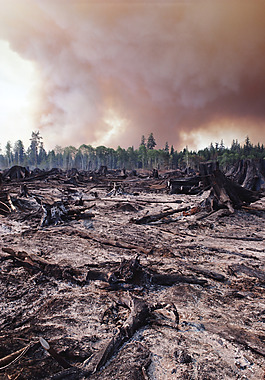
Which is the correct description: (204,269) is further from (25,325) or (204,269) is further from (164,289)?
(25,325)

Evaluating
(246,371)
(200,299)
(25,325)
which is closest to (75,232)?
(25,325)

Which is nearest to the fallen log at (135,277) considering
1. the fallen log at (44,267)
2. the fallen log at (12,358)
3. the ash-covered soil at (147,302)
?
the ash-covered soil at (147,302)

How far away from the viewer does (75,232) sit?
519cm

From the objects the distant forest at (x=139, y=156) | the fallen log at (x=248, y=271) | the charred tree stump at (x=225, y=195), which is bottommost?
the fallen log at (x=248, y=271)

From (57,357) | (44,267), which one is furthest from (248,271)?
(44,267)

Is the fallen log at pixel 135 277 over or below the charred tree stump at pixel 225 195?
below

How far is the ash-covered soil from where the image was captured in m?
1.51

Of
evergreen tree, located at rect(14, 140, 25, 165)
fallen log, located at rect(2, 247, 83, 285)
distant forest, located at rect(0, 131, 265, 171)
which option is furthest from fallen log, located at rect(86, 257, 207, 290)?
evergreen tree, located at rect(14, 140, 25, 165)

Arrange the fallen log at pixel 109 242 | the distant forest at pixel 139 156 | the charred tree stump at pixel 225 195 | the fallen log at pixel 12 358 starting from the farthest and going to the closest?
the distant forest at pixel 139 156, the charred tree stump at pixel 225 195, the fallen log at pixel 109 242, the fallen log at pixel 12 358

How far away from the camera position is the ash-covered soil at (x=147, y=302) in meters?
1.51

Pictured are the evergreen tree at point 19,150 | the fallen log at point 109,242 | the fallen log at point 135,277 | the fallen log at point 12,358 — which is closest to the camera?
the fallen log at point 12,358

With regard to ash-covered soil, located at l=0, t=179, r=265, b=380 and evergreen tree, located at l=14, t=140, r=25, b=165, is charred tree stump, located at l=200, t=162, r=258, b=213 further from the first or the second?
evergreen tree, located at l=14, t=140, r=25, b=165

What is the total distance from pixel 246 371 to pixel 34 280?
2786 millimetres

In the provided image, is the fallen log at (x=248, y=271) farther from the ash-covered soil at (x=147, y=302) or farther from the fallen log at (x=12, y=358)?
the fallen log at (x=12, y=358)
